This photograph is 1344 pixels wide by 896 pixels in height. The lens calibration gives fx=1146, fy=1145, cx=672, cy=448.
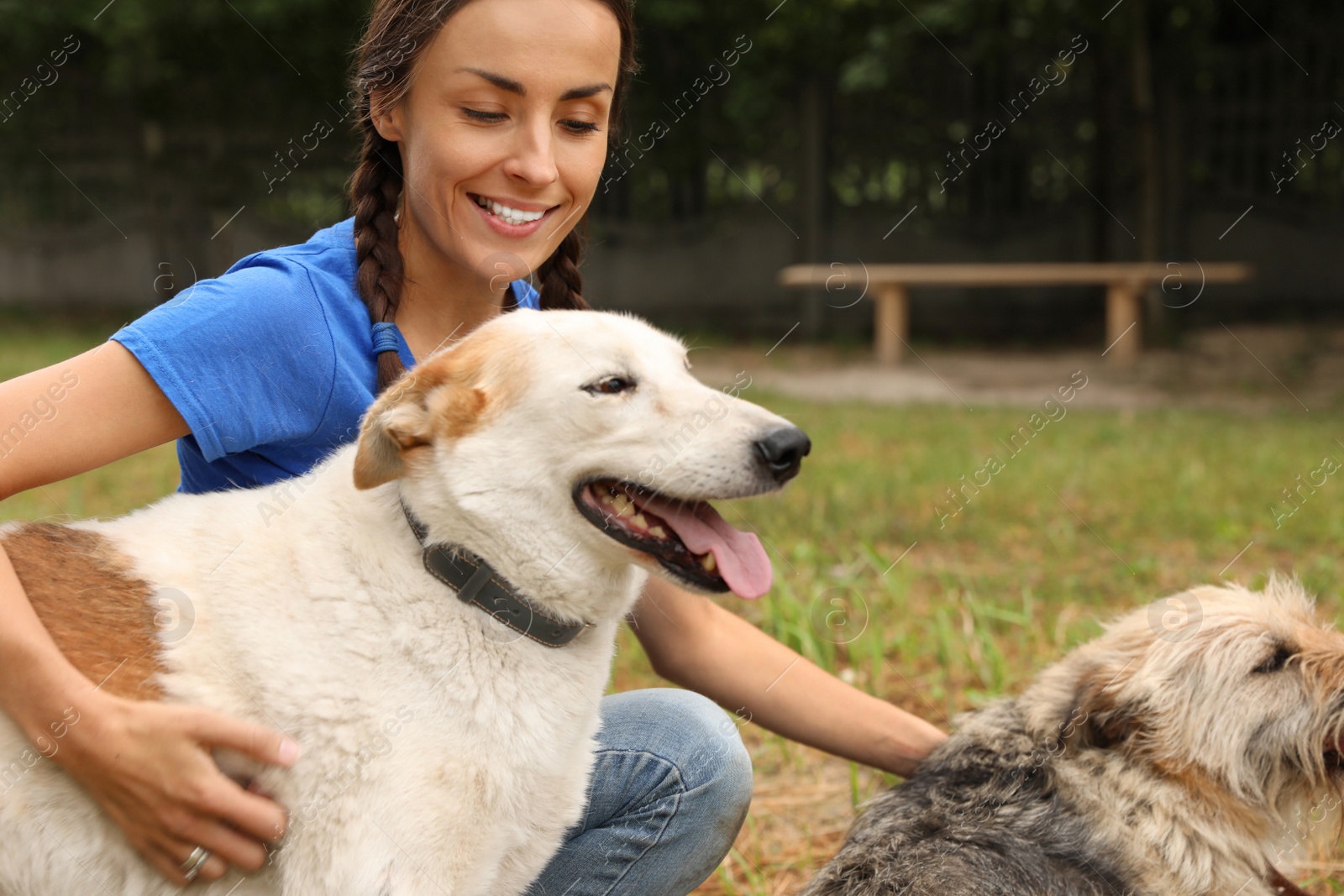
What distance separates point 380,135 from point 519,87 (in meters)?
0.42

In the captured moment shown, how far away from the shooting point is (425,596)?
192 cm

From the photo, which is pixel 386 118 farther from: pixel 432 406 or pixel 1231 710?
pixel 1231 710

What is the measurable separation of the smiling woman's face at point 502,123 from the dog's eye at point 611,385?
20.1 inches

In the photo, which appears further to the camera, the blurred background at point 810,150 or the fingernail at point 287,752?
the blurred background at point 810,150

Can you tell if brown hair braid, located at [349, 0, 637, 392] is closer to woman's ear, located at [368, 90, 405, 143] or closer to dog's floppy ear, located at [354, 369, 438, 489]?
woman's ear, located at [368, 90, 405, 143]

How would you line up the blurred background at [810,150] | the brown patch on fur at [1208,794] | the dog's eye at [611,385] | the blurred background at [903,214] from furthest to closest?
the blurred background at [810,150] < the blurred background at [903,214] < the brown patch on fur at [1208,794] < the dog's eye at [611,385]

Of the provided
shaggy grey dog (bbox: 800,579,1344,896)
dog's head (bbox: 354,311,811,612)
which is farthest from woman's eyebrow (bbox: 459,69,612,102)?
shaggy grey dog (bbox: 800,579,1344,896)

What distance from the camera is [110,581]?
187 centimetres

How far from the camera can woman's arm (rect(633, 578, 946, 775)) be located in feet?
8.39

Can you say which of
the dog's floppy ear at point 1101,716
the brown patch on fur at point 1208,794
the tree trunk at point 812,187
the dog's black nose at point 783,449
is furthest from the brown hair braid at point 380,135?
the tree trunk at point 812,187

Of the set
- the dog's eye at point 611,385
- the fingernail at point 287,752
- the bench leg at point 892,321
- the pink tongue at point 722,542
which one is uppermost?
the dog's eye at point 611,385

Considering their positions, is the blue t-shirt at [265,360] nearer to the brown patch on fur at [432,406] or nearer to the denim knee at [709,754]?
the brown patch on fur at [432,406]

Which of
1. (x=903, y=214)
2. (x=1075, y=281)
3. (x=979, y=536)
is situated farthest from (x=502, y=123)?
(x=903, y=214)

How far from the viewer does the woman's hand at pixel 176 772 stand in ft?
5.60
